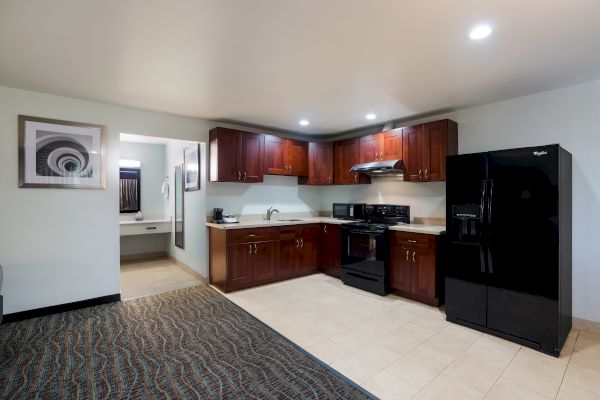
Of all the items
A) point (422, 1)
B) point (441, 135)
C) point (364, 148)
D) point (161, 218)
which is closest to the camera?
point (422, 1)

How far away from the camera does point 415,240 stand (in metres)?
3.56

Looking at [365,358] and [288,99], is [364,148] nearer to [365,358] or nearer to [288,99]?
[288,99]

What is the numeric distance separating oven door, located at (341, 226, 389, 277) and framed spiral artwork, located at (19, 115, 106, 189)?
3388mm

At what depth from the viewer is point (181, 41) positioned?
84.4 inches

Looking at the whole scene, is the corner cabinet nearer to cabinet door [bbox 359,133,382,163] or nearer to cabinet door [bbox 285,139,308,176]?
cabinet door [bbox 359,133,382,163]

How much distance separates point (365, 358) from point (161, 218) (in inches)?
208

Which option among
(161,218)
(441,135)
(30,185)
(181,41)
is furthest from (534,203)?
(161,218)

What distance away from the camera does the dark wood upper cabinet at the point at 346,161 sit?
4.70 metres

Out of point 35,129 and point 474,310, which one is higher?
point 35,129

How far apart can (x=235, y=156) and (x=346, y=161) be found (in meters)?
1.87

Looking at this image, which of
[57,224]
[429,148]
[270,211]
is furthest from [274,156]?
[57,224]

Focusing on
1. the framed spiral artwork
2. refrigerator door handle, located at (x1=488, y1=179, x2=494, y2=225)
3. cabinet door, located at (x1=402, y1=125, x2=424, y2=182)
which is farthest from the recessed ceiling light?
the framed spiral artwork

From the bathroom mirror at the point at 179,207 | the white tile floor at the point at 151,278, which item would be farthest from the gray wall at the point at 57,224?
the bathroom mirror at the point at 179,207

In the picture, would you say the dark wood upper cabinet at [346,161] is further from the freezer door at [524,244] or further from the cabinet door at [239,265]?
the freezer door at [524,244]
